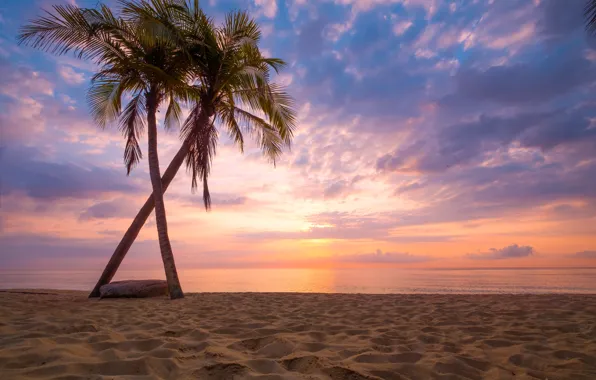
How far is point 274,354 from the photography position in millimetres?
2824

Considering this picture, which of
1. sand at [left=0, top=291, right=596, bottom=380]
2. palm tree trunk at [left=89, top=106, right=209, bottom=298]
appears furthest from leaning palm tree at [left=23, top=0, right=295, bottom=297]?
sand at [left=0, top=291, right=596, bottom=380]

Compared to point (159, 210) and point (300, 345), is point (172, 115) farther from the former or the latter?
point (300, 345)

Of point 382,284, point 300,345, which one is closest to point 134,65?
point 300,345

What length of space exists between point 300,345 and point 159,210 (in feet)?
19.8

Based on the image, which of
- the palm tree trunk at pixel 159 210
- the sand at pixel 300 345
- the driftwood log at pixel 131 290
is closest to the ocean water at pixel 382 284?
the driftwood log at pixel 131 290

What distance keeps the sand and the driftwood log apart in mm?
2666

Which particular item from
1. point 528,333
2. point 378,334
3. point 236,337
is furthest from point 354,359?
point 528,333

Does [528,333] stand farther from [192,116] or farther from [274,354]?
[192,116]

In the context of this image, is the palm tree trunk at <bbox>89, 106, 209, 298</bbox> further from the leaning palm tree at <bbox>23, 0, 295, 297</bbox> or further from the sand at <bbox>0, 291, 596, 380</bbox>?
the sand at <bbox>0, 291, 596, 380</bbox>

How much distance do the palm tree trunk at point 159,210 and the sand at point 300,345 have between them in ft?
8.61

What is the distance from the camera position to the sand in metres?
2.36

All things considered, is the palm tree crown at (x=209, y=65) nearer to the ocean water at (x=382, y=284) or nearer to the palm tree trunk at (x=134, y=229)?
the palm tree trunk at (x=134, y=229)

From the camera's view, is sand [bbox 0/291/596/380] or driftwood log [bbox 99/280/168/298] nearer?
sand [bbox 0/291/596/380]

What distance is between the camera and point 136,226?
8734 millimetres
